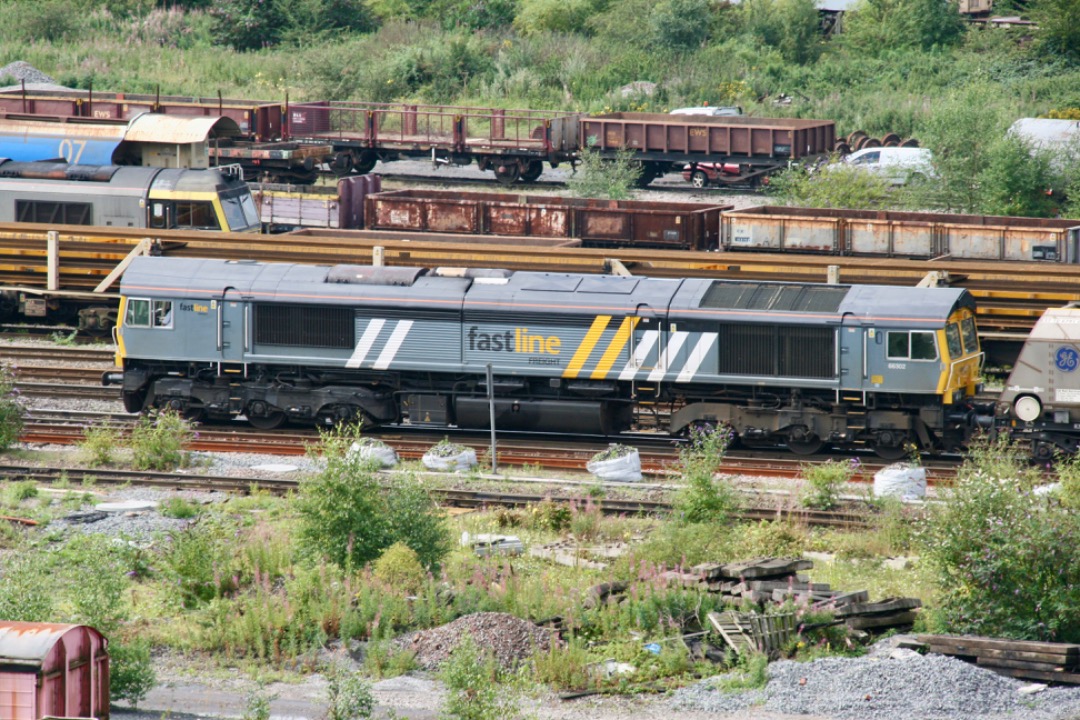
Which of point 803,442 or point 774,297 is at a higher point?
point 774,297

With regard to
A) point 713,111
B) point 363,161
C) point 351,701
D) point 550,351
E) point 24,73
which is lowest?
point 351,701

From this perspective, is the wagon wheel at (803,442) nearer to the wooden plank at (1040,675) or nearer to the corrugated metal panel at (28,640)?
the wooden plank at (1040,675)

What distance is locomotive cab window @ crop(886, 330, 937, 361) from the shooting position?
21562mm

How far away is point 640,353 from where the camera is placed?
2256 cm

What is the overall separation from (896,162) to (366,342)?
74.3ft

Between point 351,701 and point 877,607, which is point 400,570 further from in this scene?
point 877,607

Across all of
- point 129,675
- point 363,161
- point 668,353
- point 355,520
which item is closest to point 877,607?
point 355,520

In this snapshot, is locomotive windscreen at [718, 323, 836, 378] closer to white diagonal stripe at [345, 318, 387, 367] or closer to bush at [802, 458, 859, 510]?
bush at [802, 458, 859, 510]

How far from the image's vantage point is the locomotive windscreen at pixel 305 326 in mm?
23594

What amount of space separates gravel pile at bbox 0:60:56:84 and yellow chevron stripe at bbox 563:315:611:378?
40580 millimetres

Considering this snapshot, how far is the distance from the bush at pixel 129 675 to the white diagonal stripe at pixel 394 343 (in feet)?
34.4

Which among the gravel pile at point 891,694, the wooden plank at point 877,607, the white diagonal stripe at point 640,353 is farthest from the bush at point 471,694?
the white diagonal stripe at point 640,353

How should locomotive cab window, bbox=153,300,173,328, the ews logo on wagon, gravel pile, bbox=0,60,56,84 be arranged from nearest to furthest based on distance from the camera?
the ews logo on wagon, locomotive cab window, bbox=153,300,173,328, gravel pile, bbox=0,60,56,84

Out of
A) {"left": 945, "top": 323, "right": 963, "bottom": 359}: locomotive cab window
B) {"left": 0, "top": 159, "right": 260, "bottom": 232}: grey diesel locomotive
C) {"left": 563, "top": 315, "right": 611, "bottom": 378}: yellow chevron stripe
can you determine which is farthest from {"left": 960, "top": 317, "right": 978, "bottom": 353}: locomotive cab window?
{"left": 0, "top": 159, "right": 260, "bottom": 232}: grey diesel locomotive
